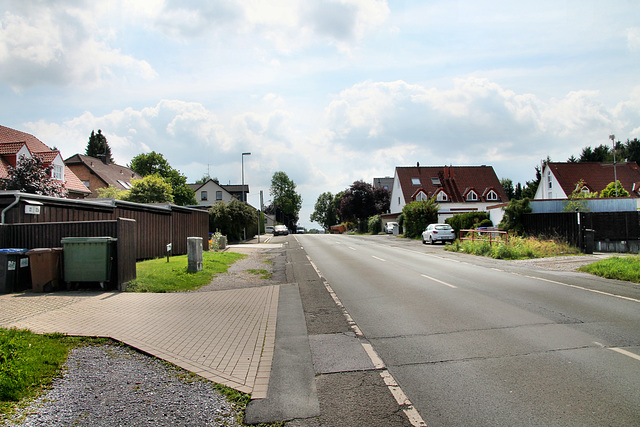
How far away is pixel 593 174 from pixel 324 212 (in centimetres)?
9320

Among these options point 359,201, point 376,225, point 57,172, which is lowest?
point 376,225

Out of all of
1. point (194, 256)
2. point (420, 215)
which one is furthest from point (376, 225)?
point (194, 256)

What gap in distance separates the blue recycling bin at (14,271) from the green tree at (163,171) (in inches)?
2327

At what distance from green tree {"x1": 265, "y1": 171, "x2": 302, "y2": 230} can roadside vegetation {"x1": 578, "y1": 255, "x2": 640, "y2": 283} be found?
324ft

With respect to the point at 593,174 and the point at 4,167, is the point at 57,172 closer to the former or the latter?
the point at 4,167

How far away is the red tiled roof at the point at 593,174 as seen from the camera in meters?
51.8

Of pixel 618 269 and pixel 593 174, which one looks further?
pixel 593 174

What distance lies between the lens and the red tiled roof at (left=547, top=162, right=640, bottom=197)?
51.8m

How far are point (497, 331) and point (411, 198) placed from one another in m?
60.0

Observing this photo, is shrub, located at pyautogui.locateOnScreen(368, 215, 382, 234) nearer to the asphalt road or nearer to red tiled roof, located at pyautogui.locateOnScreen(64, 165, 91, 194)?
red tiled roof, located at pyautogui.locateOnScreen(64, 165, 91, 194)

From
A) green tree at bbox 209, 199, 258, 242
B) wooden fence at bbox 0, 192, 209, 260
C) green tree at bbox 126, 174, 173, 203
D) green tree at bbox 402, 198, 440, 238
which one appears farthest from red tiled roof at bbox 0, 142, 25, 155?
green tree at bbox 402, 198, 440, 238

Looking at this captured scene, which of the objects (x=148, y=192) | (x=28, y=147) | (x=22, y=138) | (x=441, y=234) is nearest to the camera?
(x=28, y=147)

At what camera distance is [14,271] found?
10.3 metres

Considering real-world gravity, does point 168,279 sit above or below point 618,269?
above
